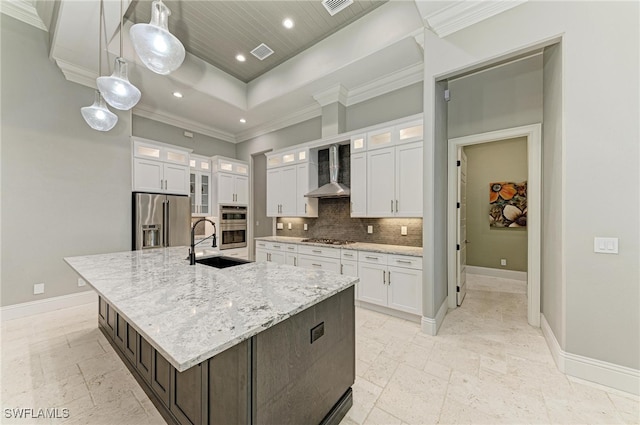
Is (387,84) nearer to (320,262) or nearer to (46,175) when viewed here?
(320,262)

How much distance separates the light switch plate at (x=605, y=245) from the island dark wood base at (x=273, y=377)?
2069 millimetres

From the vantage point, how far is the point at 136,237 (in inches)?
165

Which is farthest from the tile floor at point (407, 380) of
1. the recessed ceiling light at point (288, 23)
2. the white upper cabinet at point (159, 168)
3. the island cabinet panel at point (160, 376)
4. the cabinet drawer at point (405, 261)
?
the recessed ceiling light at point (288, 23)

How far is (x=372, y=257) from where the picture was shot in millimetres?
3438

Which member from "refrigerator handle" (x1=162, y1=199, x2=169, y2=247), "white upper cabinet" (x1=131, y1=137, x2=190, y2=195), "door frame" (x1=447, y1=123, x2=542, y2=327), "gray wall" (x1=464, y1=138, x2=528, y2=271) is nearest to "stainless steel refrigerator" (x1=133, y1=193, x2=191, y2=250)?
"refrigerator handle" (x1=162, y1=199, x2=169, y2=247)

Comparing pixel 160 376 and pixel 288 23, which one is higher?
pixel 288 23

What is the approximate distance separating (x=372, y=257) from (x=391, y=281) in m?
0.40

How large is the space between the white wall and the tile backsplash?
1715mm

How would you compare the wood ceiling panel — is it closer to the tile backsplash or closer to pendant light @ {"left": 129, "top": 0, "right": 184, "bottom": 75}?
pendant light @ {"left": 129, "top": 0, "right": 184, "bottom": 75}

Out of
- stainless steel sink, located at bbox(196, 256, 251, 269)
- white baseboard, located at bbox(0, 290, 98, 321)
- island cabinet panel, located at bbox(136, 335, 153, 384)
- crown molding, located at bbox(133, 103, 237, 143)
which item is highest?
crown molding, located at bbox(133, 103, 237, 143)

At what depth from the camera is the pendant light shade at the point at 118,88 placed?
2.22 meters

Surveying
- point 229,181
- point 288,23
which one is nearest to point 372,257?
point 288,23

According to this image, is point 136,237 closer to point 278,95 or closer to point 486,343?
point 278,95

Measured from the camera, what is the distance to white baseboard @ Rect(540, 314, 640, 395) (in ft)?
6.15
